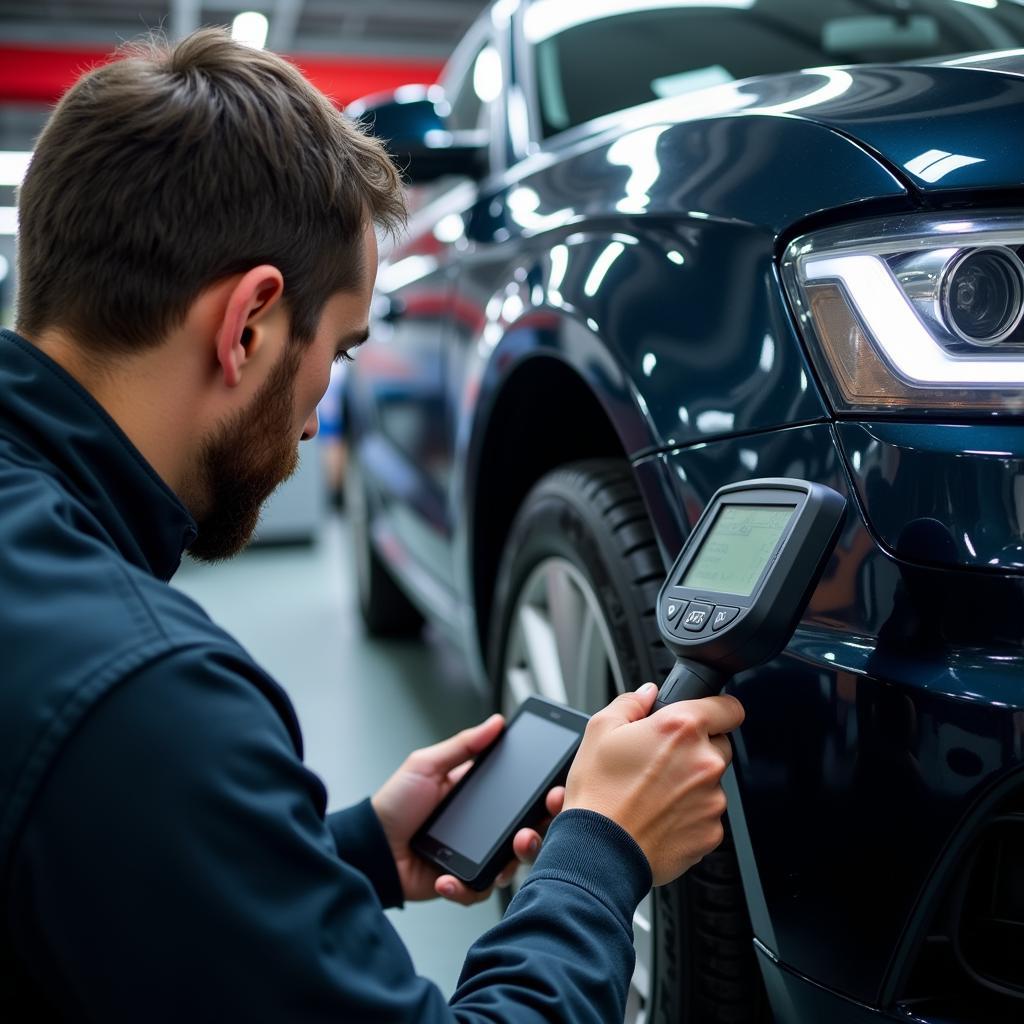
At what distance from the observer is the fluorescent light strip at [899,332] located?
0.84 metres

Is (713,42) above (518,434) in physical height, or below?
above

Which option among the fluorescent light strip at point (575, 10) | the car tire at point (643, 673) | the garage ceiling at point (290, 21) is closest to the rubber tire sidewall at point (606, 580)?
the car tire at point (643, 673)

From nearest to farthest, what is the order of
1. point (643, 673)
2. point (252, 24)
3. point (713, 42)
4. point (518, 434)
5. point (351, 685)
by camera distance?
1. point (643, 673)
2. point (518, 434)
3. point (713, 42)
4. point (351, 685)
5. point (252, 24)

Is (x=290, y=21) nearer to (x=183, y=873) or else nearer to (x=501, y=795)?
(x=501, y=795)

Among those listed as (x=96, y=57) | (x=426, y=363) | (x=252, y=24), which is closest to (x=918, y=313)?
(x=426, y=363)

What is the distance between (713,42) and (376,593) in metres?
1.91

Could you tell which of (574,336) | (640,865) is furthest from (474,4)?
(640,865)

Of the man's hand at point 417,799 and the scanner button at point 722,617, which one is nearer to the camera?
the scanner button at point 722,617

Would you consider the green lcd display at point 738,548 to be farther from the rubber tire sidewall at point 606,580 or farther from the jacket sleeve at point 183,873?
the jacket sleeve at point 183,873

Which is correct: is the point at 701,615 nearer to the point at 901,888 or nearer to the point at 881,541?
the point at 881,541

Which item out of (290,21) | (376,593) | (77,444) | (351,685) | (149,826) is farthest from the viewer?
(290,21)

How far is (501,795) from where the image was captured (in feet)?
3.56

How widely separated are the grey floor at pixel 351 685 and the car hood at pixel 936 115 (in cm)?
118

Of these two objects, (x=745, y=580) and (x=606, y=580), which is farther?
(x=606, y=580)
